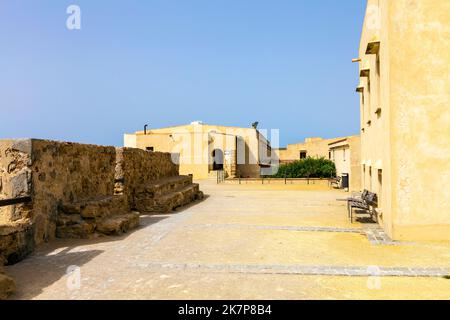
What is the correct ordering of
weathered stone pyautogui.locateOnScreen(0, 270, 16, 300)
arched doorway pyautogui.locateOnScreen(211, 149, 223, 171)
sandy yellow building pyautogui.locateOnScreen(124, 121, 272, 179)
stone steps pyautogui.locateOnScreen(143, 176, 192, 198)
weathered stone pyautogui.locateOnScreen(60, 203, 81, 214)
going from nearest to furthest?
weathered stone pyautogui.locateOnScreen(0, 270, 16, 300), weathered stone pyautogui.locateOnScreen(60, 203, 81, 214), stone steps pyautogui.locateOnScreen(143, 176, 192, 198), sandy yellow building pyautogui.locateOnScreen(124, 121, 272, 179), arched doorway pyautogui.locateOnScreen(211, 149, 223, 171)

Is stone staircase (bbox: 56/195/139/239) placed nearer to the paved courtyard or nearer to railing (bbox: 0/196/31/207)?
the paved courtyard

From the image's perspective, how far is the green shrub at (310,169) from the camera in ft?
97.8

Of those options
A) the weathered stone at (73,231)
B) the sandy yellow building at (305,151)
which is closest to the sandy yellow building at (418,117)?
the weathered stone at (73,231)

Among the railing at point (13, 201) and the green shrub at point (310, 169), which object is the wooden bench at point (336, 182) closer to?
the green shrub at point (310, 169)

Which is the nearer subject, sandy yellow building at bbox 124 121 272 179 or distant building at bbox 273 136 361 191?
distant building at bbox 273 136 361 191

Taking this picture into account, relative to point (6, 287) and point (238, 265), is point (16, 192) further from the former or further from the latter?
point (238, 265)

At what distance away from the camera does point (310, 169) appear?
100 feet

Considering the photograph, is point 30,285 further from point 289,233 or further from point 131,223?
point 289,233

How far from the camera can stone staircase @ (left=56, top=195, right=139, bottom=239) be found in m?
8.09

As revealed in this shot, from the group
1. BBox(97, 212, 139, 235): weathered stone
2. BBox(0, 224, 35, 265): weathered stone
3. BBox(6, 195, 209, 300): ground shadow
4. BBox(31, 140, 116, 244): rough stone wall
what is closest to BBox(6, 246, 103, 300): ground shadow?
BBox(6, 195, 209, 300): ground shadow

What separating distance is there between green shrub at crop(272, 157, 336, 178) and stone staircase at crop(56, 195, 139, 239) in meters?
21.8

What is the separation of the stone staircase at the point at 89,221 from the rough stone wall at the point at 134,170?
8.20ft
